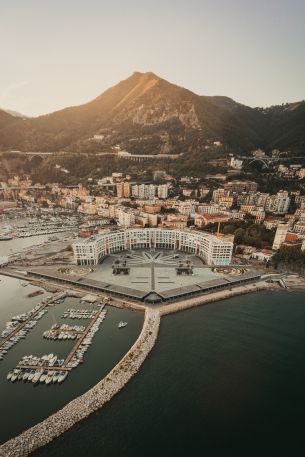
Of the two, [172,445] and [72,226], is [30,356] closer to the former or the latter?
[172,445]

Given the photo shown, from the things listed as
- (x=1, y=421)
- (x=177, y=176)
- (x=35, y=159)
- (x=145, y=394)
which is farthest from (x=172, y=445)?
(x=35, y=159)

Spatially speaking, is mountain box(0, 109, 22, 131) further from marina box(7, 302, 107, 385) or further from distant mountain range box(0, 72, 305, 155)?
marina box(7, 302, 107, 385)

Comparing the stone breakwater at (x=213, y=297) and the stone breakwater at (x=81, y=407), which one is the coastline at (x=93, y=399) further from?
the stone breakwater at (x=213, y=297)

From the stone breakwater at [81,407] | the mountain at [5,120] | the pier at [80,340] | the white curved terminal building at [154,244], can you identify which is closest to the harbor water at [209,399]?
the stone breakwater at [81,407]

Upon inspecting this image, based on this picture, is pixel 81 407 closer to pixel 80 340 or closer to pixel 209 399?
pixel 80 340

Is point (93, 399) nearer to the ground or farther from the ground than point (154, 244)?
farther from the ground

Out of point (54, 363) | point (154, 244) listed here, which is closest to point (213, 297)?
point (54, 363)

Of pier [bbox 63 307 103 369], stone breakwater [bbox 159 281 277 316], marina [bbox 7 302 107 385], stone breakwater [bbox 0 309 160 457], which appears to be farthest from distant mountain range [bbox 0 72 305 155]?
stone breakwater [bbox 0 309 160 457]

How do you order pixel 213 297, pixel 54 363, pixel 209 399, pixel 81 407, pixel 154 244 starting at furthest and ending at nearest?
1. pixel 154 244
2. pixel 213 297
3. pixel 54 363
4. pixel 209 399
5. pixel 81 407
